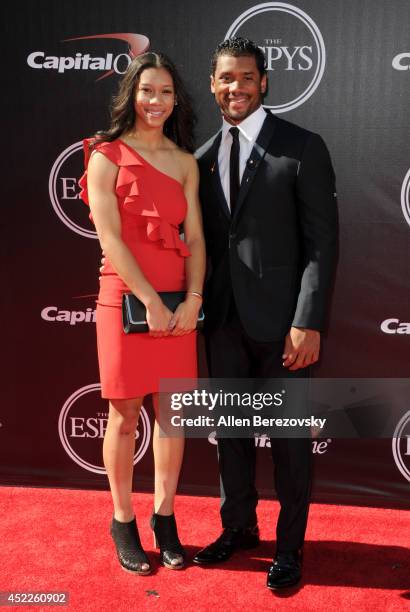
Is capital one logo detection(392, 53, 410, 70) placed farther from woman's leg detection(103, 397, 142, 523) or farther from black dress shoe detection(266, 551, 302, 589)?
black dress shoe detection(266, 551, 302, 589)

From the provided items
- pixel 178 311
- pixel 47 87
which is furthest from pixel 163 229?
pixel 47 87

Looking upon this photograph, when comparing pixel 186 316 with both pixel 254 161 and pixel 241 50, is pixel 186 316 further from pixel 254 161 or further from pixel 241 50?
pixel 241 50

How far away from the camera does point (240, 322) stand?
2287 mm

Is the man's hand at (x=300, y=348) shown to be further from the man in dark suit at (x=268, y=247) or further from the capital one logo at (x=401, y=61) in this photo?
the capital one logo at (x=401, y=61)

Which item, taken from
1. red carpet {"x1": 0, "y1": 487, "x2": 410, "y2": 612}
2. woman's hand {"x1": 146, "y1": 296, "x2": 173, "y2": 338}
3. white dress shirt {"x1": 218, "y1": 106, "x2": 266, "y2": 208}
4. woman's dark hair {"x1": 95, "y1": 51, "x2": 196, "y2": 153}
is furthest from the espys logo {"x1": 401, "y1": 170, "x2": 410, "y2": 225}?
red carpet {"x1": 0, "y1": 487, "x2": 410, "y2": 612}

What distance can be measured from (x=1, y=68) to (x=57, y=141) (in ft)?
1.36

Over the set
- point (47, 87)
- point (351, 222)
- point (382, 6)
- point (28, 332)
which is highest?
point (382, 6)

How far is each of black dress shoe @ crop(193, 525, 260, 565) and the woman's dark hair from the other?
146 centimetres

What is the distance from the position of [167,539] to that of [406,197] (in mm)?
1729

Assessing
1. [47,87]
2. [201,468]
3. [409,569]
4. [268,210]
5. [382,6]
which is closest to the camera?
[268,210]

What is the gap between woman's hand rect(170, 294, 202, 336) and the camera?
2225mm

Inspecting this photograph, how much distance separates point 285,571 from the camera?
7.45 feet

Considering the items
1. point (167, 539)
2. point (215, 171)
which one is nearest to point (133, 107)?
point (215, 171)

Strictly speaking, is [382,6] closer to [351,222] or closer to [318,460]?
[351,222]
